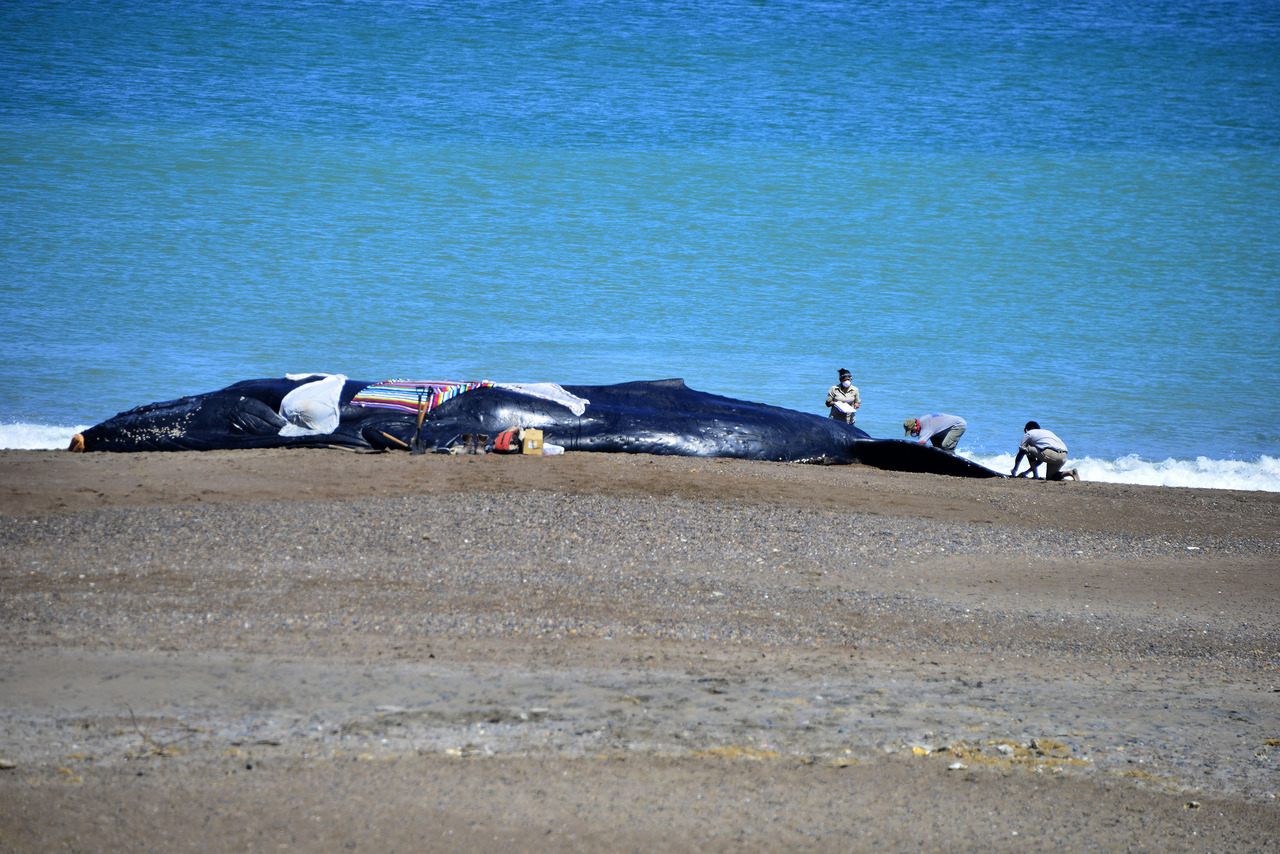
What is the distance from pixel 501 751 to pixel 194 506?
171 inches

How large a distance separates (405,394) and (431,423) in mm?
429

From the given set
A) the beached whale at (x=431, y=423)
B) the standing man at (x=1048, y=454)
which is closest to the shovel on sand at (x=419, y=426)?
the beached whale at (x=431, y=423)

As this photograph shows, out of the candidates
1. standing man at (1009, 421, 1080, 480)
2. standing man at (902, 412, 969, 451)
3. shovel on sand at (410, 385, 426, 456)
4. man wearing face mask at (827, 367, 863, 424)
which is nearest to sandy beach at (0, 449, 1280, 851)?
shovel on sand at (410, 385, 426, 456)

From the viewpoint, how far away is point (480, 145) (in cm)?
2880

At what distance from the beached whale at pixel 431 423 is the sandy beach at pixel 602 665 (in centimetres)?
64

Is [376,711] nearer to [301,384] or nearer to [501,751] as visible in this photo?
→ [501,751]

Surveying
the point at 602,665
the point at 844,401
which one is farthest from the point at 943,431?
the point at 602,665

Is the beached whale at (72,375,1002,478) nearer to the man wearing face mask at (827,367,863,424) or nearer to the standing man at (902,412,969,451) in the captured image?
the standing man at (902,412,969,451)

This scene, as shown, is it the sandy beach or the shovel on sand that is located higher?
the shovel on sand

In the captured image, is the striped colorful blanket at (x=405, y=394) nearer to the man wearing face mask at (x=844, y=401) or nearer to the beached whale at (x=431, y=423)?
the beached whale at (x=431, y=423)

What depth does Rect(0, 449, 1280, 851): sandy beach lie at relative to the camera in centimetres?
393

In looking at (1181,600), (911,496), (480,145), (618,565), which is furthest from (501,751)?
(480,145)

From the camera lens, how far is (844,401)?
40.5 feet

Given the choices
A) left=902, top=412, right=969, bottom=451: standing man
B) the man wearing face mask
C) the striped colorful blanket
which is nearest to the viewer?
the striped colorful blanket
